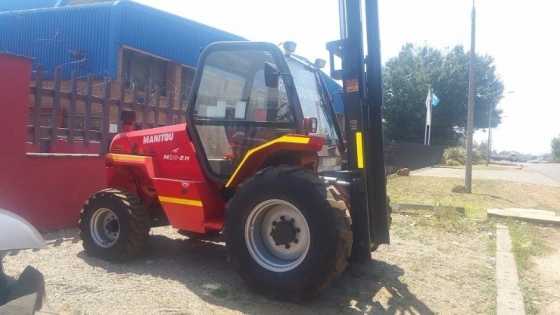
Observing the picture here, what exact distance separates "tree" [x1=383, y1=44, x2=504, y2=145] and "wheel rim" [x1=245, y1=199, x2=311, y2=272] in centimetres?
3373

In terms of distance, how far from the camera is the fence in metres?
6.63

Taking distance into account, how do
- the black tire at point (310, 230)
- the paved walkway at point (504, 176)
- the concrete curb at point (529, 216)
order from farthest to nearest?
the paved walkway at point (504, 176) < the concrete curb at point (529, 216) < the black tire at point (310, 230)

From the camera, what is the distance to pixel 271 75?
14.4 ft

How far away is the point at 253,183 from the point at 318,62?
190 centimetres

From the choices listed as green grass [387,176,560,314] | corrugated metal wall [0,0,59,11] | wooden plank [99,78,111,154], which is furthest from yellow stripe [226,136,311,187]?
corrugated metal wall [0,0,59,11]

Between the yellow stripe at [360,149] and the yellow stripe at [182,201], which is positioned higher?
the yellow stripe at [360,149]

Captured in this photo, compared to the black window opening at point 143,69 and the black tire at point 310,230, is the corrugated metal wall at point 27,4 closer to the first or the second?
the black window opening at point 143,69

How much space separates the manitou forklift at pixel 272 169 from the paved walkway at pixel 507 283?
4.03ft

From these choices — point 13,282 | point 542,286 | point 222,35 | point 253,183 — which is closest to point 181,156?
point 253,183

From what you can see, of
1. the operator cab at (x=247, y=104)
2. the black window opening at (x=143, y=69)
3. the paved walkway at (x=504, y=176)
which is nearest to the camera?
the operator cab at (x=247, y=104)

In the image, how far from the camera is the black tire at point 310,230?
3.93 m

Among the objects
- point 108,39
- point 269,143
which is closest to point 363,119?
point 269,143

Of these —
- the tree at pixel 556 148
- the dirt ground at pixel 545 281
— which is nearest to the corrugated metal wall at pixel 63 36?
the dirt ground at pixel 545 281

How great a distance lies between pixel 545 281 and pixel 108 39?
14752 millimetres
